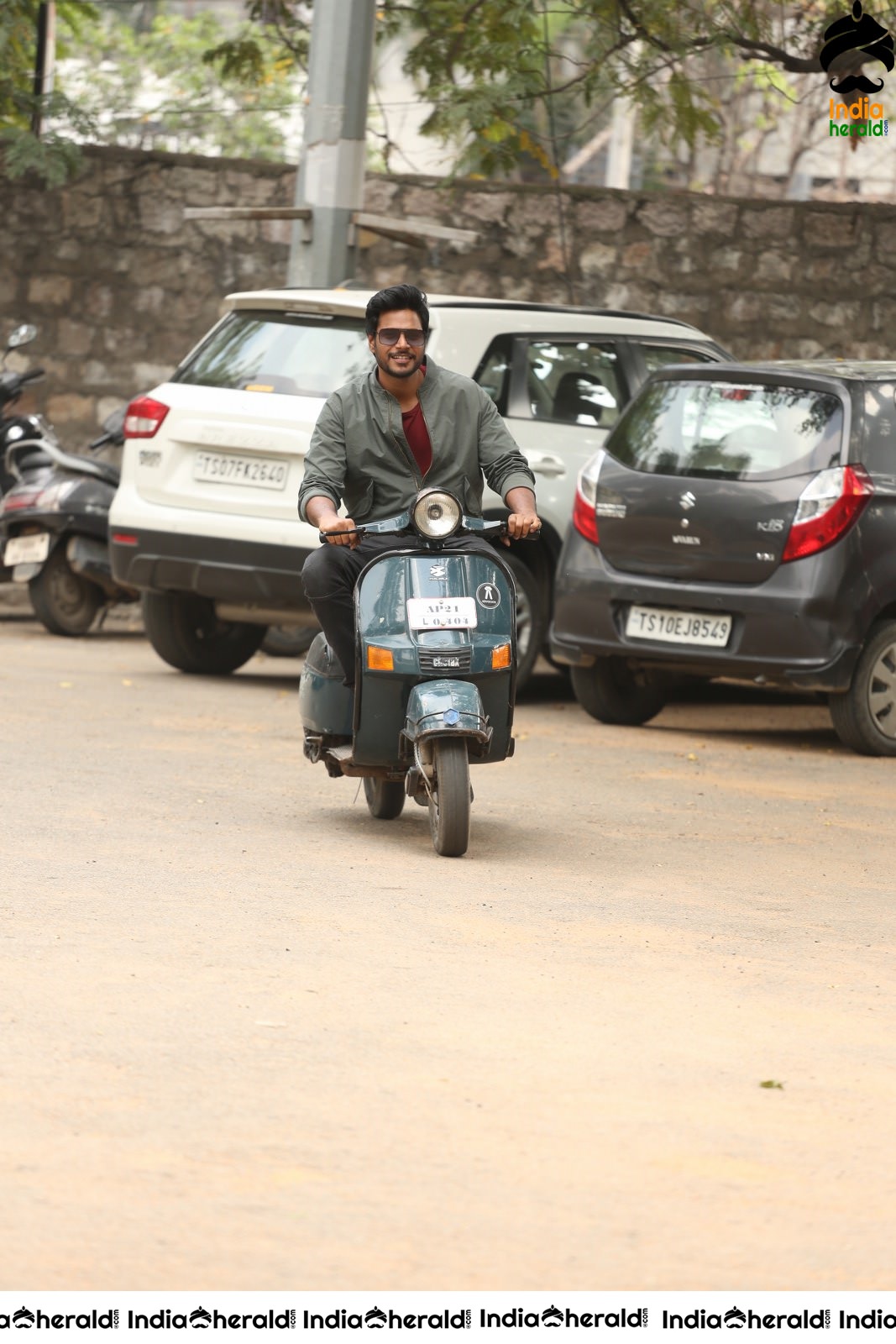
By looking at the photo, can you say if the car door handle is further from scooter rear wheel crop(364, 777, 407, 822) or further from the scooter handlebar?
the scooter handlebar

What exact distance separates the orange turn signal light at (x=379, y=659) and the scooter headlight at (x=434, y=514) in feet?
1.29

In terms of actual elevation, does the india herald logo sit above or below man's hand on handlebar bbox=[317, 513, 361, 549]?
below

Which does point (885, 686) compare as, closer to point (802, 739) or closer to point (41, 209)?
point (802, 739)

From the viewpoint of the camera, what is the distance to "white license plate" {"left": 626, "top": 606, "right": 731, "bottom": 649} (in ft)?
32.8

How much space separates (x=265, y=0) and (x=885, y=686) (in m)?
8.83

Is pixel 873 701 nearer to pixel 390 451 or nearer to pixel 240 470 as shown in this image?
pixel 240 470

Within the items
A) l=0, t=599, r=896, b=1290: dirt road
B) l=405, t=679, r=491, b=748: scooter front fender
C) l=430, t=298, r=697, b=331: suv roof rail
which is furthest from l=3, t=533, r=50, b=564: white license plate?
l=405, t=679, r=491, b=748: scooter front fender

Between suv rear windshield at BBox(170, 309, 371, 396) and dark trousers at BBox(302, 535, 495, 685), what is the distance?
3.51 metres

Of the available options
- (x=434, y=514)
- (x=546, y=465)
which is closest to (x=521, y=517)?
(x=434, y=514)

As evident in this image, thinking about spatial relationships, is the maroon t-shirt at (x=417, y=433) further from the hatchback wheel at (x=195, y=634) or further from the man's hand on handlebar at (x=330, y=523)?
the hatchback wheel at (x=195, y=634)

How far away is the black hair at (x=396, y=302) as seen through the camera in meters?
7.20

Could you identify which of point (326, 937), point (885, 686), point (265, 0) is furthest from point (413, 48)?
point (326, 937)

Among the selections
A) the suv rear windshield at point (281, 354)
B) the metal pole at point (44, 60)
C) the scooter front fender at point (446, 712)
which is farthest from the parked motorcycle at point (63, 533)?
the scooter front fender at point (446, 712)

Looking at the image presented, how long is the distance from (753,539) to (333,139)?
194 inches
